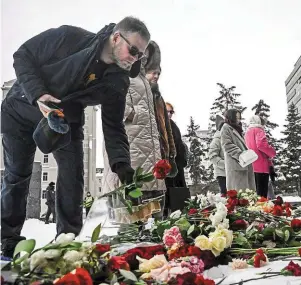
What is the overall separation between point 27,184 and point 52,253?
0.49 meters

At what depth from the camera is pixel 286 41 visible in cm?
241

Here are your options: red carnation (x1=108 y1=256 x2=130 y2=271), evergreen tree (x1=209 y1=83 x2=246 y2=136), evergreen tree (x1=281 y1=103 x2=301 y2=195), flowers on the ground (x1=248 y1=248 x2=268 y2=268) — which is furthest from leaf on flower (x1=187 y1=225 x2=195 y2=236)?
evergreen tree (x1=281 y1=103 x2=301 y2=195)

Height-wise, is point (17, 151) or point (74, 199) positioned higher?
point (17, 151)

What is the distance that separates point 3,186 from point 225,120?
7.45ft

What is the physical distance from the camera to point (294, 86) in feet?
11.0

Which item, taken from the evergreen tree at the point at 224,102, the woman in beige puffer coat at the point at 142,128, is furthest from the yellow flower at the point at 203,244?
the evergreen tree at the point at 224,102

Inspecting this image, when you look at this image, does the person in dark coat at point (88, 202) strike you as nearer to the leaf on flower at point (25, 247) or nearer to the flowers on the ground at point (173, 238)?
the flowers on the ground at point (173, 238)

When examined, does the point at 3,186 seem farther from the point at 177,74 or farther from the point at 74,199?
the point at 177,74

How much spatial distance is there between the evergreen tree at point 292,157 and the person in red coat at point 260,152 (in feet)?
1.79

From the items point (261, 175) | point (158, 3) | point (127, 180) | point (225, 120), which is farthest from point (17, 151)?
point (261, 175)

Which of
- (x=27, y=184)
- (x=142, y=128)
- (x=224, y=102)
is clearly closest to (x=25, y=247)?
(x=27, y=184)

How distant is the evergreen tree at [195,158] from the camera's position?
3103 mm

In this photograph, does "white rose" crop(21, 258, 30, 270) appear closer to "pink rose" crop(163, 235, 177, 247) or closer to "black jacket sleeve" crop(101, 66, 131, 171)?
"pink rose" crop(163, 235, 177, 247)

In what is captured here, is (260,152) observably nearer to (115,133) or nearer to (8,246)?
(115,133)
